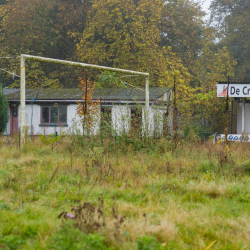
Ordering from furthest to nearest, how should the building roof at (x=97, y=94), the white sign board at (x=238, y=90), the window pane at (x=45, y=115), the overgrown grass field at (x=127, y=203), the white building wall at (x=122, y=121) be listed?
the window pane at (x=45, y=115), the building roof at (x=97, y=94), the white sign board at (x=238, y=90), the white building wall at (x=122, y=121), the overgrown grass field at (x=127, y=203)

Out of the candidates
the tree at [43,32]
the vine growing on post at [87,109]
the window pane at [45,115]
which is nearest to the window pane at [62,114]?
the window pane at [45,115]

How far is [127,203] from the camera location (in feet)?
16.8

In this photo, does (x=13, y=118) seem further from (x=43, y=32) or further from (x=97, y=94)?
(x=43, y=32)

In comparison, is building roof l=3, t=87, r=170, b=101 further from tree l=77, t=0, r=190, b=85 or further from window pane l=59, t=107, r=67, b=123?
tree l=77, t=0, r=190, b=85

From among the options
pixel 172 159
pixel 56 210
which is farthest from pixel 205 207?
pixel 172 159

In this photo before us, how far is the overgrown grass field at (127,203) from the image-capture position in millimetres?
3619

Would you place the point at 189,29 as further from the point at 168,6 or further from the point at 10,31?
the point at 10,31

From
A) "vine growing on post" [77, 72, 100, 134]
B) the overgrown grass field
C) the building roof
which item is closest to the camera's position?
the overgrown grass field

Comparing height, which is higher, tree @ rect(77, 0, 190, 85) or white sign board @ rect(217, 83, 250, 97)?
tree @ rect(77, 0, 190, 85)

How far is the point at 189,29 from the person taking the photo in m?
33.2

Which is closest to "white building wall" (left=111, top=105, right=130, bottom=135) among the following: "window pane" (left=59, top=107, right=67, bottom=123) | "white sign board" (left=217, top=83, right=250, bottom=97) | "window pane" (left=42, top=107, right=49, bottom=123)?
"white sign board" (left=217, top=83, right=250, bottom=97)

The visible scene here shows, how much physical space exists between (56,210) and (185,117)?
53.5 ft

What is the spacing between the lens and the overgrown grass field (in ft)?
11.9

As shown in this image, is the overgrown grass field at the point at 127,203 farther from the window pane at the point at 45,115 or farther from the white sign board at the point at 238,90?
the window pane at the point at 45,115
